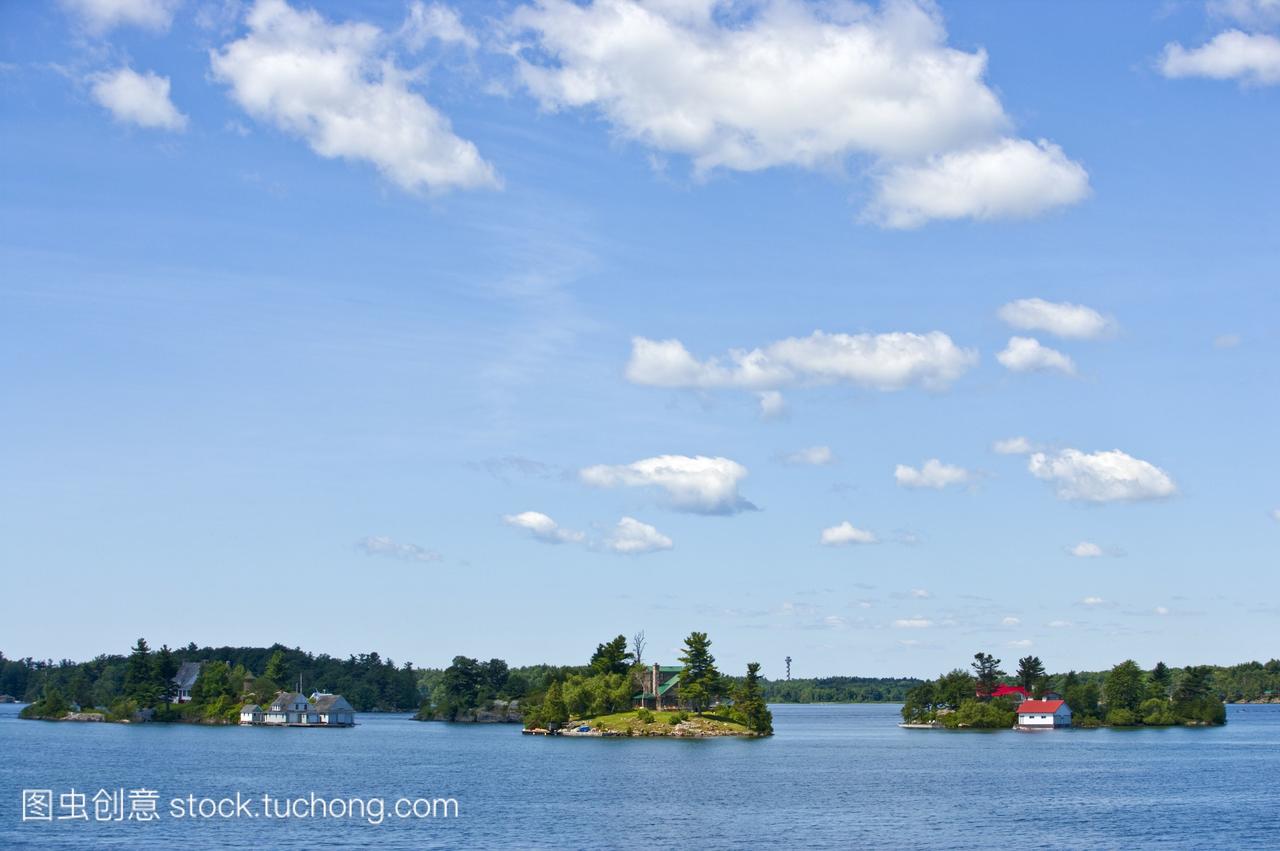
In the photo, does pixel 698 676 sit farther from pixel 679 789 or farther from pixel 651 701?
pixel 679 789

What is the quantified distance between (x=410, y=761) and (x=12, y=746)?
50.9 metres

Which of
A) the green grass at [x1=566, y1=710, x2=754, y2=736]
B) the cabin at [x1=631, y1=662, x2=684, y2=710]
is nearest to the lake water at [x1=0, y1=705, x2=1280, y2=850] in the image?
the green grass at [x1=566, y1=710, x2=754, y2=736]

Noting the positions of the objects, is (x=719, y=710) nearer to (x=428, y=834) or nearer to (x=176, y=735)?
(x=176, y=735)

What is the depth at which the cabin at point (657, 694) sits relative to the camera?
624ft

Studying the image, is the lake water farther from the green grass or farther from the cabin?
the cabin

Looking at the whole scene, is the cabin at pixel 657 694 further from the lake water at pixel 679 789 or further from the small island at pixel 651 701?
the lake water at pixel 679 789

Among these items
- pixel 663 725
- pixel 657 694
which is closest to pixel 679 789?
pixel 663 725

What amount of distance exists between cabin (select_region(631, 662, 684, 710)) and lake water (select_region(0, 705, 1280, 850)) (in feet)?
56.0

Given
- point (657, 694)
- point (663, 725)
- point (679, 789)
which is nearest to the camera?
point (679, 789)

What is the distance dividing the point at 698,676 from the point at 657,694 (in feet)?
45.5

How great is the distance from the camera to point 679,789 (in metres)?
103

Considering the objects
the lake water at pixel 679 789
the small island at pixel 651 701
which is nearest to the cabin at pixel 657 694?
the small island at pixel 651 701

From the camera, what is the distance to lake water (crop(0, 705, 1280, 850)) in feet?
247

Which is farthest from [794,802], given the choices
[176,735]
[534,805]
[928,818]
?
[176,735]
